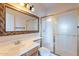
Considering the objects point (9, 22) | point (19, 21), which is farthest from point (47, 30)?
point (9, 22)

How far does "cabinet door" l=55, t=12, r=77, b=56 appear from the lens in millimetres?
1332

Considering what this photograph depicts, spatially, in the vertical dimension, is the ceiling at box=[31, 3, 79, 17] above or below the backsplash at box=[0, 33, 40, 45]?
above

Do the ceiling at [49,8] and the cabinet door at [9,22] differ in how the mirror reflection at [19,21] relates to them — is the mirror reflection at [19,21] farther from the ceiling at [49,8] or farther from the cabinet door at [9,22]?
the ceiling at [49,8]

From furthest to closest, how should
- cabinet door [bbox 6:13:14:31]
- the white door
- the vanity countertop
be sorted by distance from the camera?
the white door → cabinet door [bbox 6:13:14:31] → the vanity countertop

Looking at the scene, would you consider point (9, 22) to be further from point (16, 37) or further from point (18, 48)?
point (18, 48)

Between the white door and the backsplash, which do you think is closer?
the backsplash

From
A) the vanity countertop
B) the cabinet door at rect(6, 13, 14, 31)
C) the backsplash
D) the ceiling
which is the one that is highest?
the ceiling

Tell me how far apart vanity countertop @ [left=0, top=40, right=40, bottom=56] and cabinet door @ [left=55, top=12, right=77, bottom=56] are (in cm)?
31

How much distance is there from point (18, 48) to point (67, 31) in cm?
64

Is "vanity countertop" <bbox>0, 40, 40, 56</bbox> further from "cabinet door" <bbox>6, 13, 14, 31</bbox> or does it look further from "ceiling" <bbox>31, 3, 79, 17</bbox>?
"ceiling" <bbox>31, 3, 79, 17</bbox>

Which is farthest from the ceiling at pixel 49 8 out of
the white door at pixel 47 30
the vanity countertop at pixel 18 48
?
the vanity countertop at pixel 18 48

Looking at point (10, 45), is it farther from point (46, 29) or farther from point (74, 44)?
point (74, 44)

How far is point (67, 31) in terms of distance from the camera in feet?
4.46

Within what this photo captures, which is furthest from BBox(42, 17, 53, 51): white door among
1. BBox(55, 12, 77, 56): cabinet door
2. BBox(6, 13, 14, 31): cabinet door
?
BBox(6, 13, 14, 31): cabinet door
